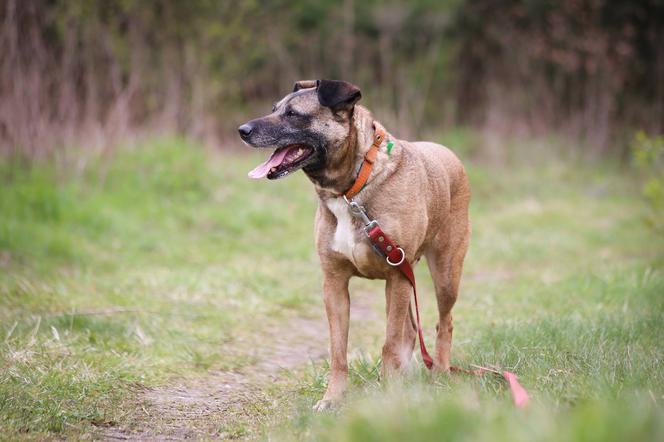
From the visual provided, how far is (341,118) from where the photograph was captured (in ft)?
14.3

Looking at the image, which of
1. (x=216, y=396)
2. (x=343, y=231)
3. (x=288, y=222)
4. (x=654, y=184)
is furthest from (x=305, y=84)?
(x=288, y=222)

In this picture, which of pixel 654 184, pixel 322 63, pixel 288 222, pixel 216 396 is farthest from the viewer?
pixel 322 63

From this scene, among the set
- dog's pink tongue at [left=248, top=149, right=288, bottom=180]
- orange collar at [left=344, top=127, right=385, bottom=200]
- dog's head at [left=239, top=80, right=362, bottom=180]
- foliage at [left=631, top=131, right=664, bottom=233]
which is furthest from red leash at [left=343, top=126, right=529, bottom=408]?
foliage at [left=631, top=131, right=664, bottom=233]

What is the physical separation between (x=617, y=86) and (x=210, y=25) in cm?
898

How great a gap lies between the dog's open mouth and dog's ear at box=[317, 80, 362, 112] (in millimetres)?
291

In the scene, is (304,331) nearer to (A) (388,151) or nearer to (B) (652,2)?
(A) (388,151)

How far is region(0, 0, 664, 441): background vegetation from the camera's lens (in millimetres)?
3855

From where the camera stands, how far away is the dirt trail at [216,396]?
12.6 ft

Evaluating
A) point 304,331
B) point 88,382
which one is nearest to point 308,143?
point 88,382

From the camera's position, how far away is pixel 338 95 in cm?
430

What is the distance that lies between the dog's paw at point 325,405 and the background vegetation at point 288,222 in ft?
0.32

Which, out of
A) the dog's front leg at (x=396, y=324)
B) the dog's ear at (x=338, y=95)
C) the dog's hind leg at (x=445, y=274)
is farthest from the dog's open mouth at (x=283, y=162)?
the dog's hind leg at (x=445, y=274)

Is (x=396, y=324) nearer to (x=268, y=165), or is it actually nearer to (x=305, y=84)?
(x=268, y=165)

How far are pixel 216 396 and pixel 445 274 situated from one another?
65.5 inches
